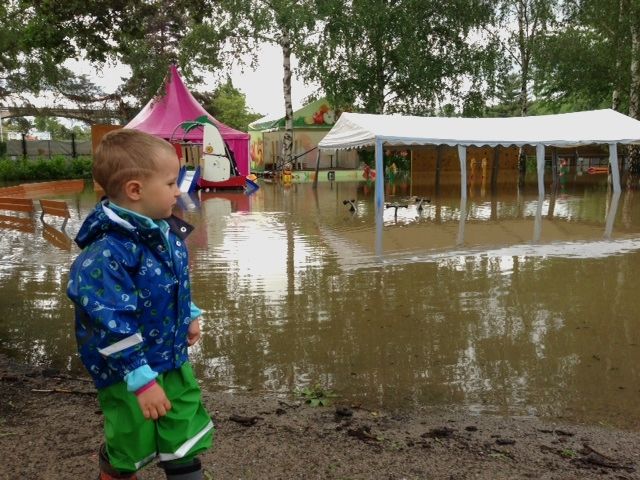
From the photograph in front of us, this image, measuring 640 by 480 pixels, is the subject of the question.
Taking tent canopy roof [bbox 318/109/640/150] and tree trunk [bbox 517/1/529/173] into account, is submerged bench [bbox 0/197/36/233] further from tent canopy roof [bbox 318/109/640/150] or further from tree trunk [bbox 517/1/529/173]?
tree trunk [bbox 517/1/529/173]

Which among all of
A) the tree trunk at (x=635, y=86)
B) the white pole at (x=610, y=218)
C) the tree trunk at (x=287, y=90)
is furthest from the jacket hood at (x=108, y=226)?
the tree trunk at (x=287, y=90)

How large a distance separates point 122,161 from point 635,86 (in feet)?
84.7

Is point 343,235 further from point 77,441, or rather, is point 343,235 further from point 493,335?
point 77,441

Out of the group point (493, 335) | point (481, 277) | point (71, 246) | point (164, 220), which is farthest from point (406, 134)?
point (164, 220)

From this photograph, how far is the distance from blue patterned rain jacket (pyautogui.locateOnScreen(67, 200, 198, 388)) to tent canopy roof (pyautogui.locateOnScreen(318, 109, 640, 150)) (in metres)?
10.3

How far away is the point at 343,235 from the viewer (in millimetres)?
11195

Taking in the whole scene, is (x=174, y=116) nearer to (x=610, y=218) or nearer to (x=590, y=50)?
(x=610, y=218)

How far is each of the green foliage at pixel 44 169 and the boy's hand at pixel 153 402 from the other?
28021 millimetres

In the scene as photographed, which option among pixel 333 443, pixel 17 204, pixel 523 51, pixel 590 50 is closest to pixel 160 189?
pixel 333 443

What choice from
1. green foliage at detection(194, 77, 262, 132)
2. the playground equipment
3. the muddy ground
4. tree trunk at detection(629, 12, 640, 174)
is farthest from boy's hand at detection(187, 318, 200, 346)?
green foliage at detection(194, 77, 262, 132)

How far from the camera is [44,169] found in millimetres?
27484

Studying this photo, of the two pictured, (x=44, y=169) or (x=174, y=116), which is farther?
(x=44, y=169)

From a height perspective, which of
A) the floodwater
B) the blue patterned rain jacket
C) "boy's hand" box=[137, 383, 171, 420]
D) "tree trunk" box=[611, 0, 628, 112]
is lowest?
the floodwater

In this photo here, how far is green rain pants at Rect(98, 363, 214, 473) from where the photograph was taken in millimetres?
1979
